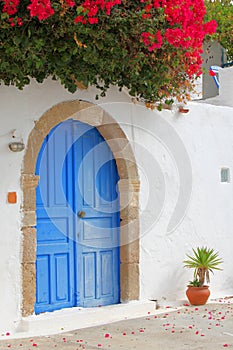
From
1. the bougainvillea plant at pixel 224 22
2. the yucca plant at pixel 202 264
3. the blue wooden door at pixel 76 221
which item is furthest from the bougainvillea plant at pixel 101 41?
the bougainvillea plant at pixel 224 22

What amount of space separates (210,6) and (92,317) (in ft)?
40.8

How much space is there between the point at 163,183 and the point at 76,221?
1.40m

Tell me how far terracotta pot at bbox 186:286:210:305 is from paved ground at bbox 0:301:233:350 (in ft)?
1.48

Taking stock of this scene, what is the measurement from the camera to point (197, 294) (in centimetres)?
756

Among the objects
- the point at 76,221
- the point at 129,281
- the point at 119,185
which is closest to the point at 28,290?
the point at 76,221

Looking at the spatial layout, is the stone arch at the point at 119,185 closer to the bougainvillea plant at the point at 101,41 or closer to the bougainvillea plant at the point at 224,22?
the bougainvillea plant at the point at 101,41

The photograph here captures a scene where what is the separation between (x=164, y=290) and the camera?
7676mm

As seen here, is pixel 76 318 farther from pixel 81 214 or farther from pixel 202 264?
pixel 202 264

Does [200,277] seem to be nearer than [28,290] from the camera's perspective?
No

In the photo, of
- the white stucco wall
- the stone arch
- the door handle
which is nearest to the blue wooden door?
the door handle

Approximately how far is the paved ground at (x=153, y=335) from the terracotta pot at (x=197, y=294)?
0.45 m

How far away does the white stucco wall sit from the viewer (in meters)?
6.13

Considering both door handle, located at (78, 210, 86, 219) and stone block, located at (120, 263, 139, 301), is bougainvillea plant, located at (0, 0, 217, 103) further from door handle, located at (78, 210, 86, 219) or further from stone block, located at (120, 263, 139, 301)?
stone block, located at (120, 263, 139, 301)

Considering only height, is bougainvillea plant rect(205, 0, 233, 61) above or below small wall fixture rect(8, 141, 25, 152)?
above
